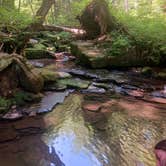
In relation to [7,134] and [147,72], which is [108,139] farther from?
[147,72]

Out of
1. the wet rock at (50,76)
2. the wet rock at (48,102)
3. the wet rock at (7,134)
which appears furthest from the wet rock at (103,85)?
the wet rock at (7,134)

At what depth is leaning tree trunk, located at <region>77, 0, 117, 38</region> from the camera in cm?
1048

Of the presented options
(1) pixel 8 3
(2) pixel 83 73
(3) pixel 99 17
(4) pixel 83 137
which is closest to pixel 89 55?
(2) pixel 83 73

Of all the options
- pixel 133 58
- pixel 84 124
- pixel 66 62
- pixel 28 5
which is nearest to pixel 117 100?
pixel 84 124

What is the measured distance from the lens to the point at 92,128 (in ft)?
17.4

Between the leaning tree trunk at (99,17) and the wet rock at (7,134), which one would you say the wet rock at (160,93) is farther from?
the leaning tree trunk at (99,17)

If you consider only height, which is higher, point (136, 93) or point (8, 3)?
point (8, 3)

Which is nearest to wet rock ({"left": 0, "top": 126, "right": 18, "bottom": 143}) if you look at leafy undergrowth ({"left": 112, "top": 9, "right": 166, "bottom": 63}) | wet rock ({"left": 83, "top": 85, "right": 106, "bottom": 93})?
wet rock ({"left": 83, "top": 85, "right": 106, "bottom": 93})

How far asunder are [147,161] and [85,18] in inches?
299

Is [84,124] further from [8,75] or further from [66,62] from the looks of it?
[66,62]

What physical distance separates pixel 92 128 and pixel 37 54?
5624 millimetres

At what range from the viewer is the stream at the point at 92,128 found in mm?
4277

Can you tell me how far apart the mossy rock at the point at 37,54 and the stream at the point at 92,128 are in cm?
309

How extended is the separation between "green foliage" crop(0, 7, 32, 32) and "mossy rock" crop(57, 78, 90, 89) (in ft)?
6.96
